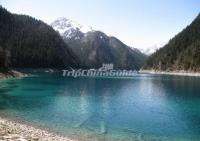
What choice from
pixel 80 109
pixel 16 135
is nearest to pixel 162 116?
pixel 80 109

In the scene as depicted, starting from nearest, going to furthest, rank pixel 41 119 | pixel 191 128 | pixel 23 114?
pixel 191 128, pixel 41 119, pixel 23 114

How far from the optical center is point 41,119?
4462cm

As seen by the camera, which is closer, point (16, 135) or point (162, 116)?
point (16, 135)

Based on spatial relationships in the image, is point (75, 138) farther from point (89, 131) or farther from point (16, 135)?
point (16, 135)

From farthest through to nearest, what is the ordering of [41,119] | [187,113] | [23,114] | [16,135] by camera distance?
[187,113], [23,114], [41,119], [16,135]

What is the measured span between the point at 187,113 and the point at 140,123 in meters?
12.6

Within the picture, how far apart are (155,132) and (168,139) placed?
122 inches

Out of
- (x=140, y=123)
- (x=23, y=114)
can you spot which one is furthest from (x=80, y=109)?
(x=140, y=123)

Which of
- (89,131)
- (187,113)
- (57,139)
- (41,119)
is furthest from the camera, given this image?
(187,113)

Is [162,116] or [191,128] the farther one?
[162,116]

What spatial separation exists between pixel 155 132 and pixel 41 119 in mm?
15207

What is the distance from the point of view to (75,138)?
3425 cm

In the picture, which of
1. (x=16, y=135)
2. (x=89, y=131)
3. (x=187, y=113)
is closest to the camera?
(x=16, y=135)

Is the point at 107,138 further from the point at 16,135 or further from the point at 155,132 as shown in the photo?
the point at 16,135
